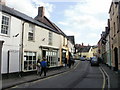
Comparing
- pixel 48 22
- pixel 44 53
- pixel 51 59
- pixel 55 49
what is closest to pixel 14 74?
pixel 44 53

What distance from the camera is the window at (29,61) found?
18.8m

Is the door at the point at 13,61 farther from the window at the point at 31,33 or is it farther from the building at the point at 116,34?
the building at the point at 116,34

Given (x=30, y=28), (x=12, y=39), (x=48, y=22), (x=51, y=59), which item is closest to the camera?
(x=12, y=39)

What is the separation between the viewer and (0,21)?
49.7 feet

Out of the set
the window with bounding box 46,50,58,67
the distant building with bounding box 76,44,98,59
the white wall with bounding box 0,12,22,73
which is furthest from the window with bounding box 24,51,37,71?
the distant building with bounding box 76,44,98,59

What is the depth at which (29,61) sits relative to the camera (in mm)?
19500

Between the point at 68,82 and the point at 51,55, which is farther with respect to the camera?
the point at 51,55

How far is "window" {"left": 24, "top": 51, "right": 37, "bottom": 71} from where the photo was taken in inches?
741

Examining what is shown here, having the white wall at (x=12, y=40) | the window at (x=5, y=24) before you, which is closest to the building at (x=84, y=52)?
the white wall at (x=12, y=40)

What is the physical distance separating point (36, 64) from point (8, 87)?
866 cm

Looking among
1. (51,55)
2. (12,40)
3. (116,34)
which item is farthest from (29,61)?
(116,34)

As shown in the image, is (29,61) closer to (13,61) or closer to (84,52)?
(13,61)

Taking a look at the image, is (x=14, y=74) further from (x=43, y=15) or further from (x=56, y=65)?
(x=43, y=15)

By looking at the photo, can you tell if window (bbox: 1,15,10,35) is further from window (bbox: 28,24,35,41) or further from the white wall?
window (bbox: 28,24,35,41)
